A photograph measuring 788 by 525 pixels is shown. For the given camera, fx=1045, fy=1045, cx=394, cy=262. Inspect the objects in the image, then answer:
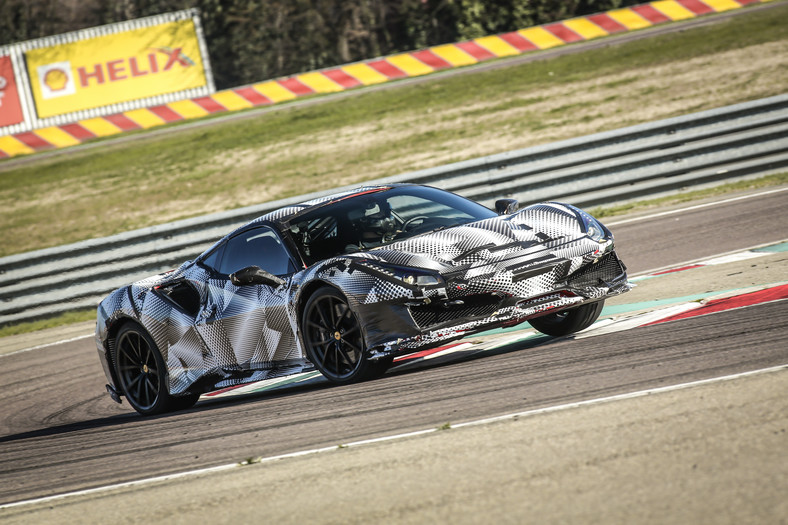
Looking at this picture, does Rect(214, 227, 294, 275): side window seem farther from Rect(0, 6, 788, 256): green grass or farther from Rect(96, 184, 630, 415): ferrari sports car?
Rect(0, 6, 788, 256): green grass

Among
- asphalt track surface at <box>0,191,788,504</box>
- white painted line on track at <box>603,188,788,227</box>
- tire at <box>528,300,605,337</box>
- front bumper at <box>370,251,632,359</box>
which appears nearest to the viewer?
asphalt track surface at <box>0,191,788,504</box>

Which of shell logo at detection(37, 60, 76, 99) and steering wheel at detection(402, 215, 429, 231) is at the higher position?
steering wheel at detection(402, 215, 429, 231)

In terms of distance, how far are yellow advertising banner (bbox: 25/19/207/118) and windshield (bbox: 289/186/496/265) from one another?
21152mm

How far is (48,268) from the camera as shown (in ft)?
45.6

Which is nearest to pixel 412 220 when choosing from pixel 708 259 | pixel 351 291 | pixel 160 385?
pixel 351 291

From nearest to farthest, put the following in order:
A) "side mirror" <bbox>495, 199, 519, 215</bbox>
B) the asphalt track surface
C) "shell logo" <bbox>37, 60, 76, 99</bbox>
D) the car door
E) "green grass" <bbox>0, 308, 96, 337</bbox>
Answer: the asphalt track surface
the car door
"side mirror" <bbox>495, 199, 519, 215</bbox>
"green grass" <bbox>0, 308, 96, 337</bbox>
"shell logo" <bbox>37, 60, 76, 99</bbox>

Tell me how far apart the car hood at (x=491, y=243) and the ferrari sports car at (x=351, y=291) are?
0.01 meters

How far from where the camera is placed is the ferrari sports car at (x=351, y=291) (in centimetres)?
617

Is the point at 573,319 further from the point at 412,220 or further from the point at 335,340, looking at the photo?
the point at 335,340

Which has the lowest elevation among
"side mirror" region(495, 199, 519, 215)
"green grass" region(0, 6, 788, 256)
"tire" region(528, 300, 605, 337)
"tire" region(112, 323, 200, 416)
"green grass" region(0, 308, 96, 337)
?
"green grass" region(0, 308, 96, 337)

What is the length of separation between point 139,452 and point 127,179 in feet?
54.7

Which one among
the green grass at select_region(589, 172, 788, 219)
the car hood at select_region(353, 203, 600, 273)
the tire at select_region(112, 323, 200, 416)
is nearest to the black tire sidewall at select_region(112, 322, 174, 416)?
the tire at select_region(112, 323, 200, 416)

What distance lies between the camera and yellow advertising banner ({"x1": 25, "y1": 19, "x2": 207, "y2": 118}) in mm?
27359

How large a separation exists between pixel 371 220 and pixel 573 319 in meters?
1.54
